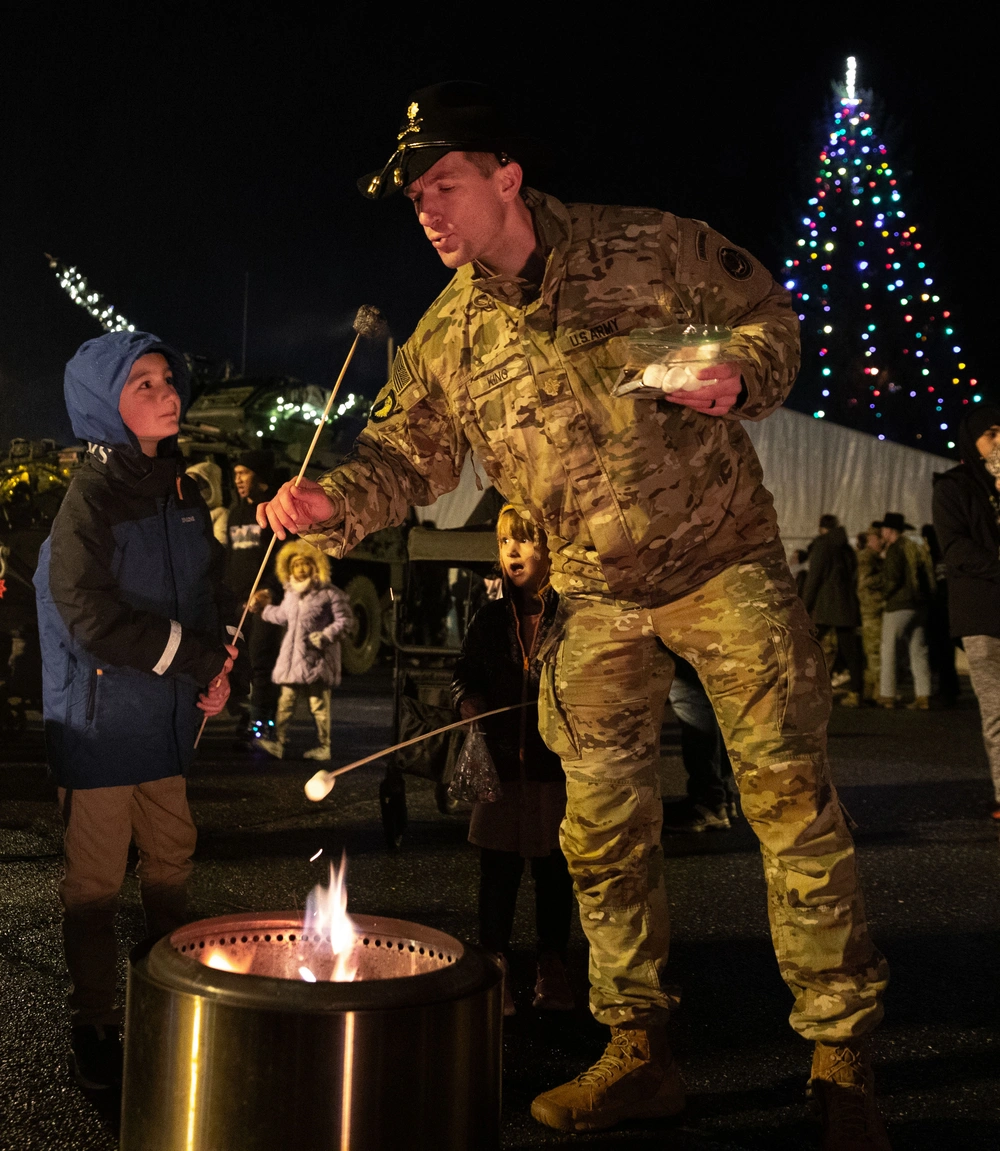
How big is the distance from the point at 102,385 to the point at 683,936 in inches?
108

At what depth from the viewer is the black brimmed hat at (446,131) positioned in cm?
281

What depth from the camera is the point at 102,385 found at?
3355mm

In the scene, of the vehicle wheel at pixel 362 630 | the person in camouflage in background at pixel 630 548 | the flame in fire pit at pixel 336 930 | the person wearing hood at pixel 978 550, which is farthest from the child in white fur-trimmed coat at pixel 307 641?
the vehicle wheel at pixel 362 630

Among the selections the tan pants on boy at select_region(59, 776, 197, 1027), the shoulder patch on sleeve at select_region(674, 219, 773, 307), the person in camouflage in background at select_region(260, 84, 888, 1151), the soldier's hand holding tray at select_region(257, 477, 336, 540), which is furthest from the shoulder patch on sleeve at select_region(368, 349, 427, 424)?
the tan pants on boy at select_region(59, 776, 197, 1027)

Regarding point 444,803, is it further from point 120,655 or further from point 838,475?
point 838,475

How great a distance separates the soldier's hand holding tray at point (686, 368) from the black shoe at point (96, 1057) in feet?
6.48

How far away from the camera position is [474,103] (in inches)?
113

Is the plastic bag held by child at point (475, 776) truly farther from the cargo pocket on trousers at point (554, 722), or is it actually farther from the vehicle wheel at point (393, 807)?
the vehicle wheel at point (393, 807)

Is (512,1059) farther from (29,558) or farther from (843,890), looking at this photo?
(29,558)

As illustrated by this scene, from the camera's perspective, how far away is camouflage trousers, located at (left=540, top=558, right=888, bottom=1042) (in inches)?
106

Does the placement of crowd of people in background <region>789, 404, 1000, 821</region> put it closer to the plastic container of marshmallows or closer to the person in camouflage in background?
the person in camouflage in background

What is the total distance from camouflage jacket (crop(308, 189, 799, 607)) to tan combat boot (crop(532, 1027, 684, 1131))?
1035 millimetres

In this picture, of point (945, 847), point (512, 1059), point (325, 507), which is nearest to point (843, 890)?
point (512, 1059)

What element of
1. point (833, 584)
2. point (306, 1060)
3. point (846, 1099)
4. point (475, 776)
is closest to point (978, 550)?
point (475, 776)
